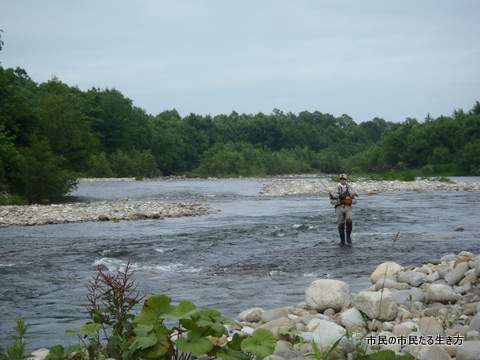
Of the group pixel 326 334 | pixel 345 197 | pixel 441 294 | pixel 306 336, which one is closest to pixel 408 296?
pixel 441 294

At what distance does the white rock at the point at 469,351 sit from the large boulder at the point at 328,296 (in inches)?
102

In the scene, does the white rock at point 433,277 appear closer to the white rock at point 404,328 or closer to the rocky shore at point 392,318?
the rocky shore at point 392,318

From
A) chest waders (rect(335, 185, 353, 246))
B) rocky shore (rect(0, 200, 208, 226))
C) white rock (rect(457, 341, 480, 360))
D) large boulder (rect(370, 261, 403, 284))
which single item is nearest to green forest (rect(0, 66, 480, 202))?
rocky shore (rect(0, 200, 208, 226))

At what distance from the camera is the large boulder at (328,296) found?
705 cm

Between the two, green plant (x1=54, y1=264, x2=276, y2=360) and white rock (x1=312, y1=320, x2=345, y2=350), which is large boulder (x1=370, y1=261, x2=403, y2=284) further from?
green plant (x1=54, y1=264, x2=276, y2=360)

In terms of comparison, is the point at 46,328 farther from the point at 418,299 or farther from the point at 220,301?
the point at 418,299

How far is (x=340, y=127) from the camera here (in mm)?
155000

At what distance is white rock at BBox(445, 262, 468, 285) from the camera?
812 cm

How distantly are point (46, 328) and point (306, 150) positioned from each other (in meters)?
106

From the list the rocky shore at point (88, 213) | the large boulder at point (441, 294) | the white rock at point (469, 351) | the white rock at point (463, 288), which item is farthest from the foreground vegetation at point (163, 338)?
the rocky shore at point (88, 213)

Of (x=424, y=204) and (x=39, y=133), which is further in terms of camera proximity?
(x=39, y=133)

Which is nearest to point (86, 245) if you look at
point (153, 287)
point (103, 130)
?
point (153, 287)

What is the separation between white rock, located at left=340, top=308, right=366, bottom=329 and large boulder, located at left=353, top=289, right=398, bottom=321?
0.16 meters

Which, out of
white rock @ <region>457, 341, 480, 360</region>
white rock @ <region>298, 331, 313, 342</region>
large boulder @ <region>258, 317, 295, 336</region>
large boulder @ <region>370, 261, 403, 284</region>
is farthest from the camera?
large boulder @ <region>370, 261, 403, 284</region>
